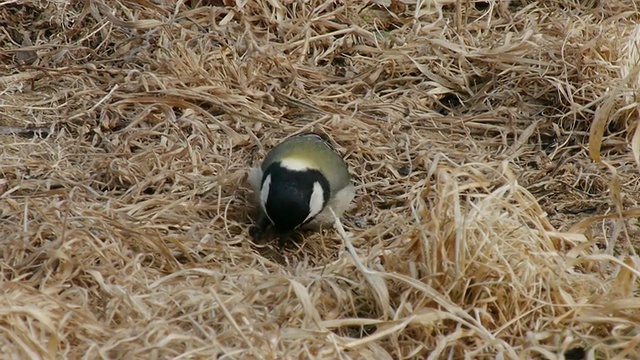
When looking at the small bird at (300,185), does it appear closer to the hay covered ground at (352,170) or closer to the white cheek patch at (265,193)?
the white cheek patch at (265,193)

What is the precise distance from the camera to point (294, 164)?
16.9ft

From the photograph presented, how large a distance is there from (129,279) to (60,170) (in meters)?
1.33

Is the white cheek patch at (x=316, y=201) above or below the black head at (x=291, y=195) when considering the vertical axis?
below

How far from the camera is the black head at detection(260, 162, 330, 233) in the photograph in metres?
4.82

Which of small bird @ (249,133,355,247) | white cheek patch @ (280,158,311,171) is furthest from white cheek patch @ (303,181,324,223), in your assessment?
white cheek patch @ (280,158,311,171)

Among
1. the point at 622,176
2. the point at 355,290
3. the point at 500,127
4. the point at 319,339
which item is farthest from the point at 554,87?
the point at 319,339

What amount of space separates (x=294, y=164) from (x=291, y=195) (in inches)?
12.6

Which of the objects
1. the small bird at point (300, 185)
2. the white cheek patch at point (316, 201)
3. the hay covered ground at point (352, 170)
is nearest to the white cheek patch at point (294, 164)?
the small bird at point (300, 185)

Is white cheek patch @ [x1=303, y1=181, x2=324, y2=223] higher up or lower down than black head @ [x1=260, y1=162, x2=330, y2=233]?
lower down

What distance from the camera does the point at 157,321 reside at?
12.1 feet

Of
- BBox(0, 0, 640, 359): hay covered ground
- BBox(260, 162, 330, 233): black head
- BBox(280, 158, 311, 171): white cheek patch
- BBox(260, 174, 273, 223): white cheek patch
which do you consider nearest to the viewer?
BBox(0, 0, 640, 359): hay covered ground

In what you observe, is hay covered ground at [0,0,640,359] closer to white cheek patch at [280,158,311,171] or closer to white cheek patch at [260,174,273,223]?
white cheek patch at [260,174,273,223]

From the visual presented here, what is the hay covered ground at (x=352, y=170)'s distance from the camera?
12.3 ft

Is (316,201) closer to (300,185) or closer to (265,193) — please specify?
(300,185)
